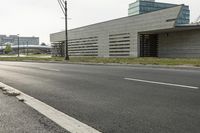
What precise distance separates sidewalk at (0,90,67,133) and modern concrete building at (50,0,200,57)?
3394cm

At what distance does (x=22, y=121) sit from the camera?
5.55 metres

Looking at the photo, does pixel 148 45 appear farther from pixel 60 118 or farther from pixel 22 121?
pixel 22 121

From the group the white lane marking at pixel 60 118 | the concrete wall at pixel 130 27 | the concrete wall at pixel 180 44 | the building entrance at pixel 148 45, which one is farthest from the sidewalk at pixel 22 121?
the building entrance at pixel 148 45

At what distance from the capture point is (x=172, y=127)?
16.3 ft

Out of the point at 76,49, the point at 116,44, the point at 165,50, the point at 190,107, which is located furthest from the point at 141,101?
the point at 76,49

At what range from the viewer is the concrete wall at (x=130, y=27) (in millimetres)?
40250

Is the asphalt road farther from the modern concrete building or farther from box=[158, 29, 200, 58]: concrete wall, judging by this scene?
box=[158, 29, 200, 58]: concrete wall

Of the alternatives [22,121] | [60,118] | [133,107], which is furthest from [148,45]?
[22,121]

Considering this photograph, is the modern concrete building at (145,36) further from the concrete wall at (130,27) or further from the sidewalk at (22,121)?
the sidewalk at (22,121)

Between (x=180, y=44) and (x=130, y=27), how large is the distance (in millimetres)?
Result: 8529

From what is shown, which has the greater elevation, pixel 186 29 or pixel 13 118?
pixel 186 29

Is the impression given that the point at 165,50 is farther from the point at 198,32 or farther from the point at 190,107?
the point at 190,107

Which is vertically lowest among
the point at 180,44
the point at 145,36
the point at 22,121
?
the point at 22,121

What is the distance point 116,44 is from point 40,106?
150 feet
